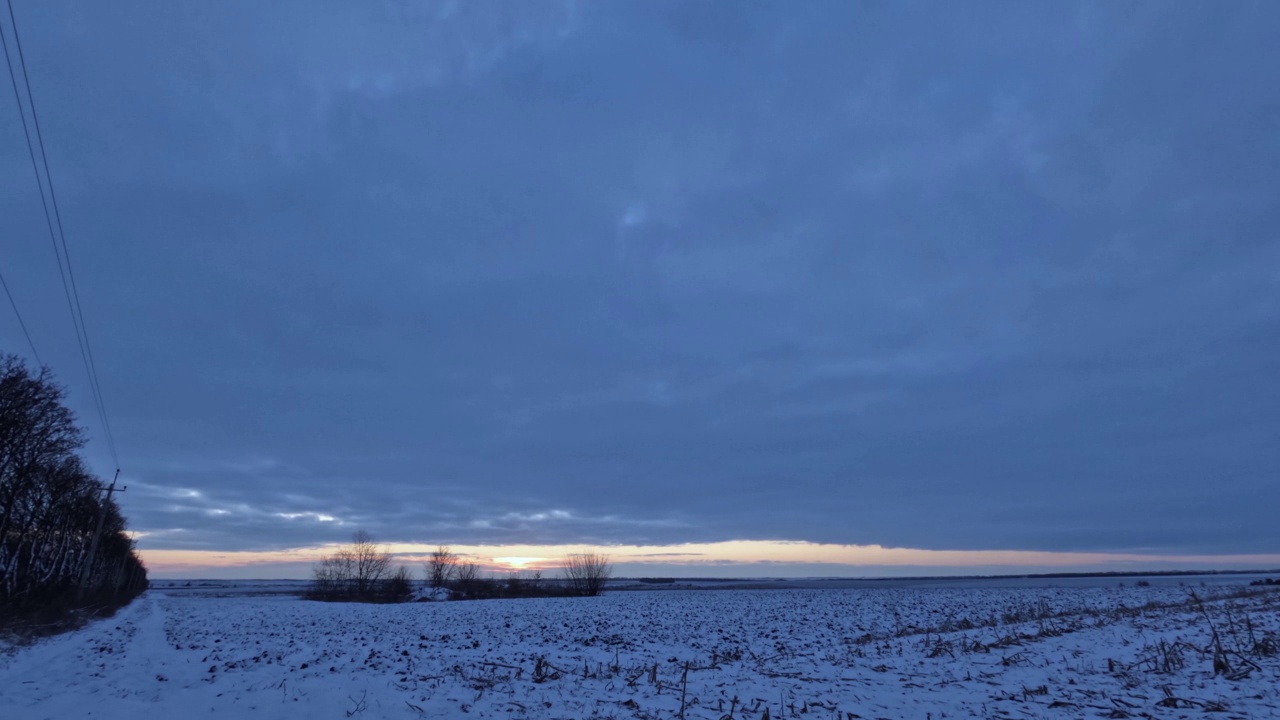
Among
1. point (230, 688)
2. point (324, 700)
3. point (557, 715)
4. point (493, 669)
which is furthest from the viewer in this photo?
point (493, 669)

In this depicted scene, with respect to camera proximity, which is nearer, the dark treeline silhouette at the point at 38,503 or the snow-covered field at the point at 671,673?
the snow-covered field at the point at 671,673

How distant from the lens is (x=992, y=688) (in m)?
12.0

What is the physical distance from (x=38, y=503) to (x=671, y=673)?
47485mm

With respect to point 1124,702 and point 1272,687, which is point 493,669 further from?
point 1272,687

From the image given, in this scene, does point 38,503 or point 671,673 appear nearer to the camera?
point 671,673

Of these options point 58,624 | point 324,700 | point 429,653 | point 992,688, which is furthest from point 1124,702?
point 58,624

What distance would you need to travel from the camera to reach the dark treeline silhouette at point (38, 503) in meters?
31.2

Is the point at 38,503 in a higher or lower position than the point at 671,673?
higher

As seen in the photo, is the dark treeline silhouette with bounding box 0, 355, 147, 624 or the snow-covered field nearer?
the snow-covered field

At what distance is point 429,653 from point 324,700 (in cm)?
702

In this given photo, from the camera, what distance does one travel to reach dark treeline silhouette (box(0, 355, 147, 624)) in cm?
3120

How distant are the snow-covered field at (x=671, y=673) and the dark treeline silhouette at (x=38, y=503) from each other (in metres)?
14.8

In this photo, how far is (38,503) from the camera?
3966 cm

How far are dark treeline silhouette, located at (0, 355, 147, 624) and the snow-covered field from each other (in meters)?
14.8
